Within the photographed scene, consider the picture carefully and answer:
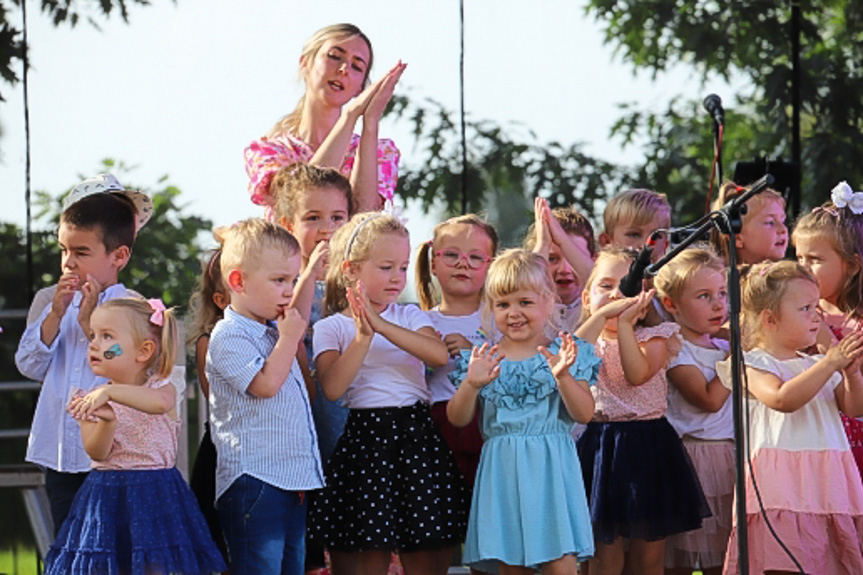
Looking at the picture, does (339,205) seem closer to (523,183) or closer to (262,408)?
(262,408)

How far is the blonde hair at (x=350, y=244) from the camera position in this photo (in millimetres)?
3734

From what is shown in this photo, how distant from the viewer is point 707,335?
4.20 metres

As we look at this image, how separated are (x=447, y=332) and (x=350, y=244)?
0.49 meters

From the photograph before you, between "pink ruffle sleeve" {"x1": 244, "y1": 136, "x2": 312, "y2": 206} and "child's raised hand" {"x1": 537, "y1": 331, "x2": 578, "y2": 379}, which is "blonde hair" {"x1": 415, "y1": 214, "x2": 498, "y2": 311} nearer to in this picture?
"pink ruffle sleeve" {"x1": 244, "y1": 136, "x2": 312, "y2": 206}

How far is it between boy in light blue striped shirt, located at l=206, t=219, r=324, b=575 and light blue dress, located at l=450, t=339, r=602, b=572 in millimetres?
507

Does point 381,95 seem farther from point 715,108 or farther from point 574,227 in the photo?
point 715,108

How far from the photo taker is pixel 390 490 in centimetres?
358

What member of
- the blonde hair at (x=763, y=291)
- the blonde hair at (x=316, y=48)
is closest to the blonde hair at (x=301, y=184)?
the blonde hair at (x=316, y=48)

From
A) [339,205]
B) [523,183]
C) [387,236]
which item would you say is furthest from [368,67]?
[523,183]

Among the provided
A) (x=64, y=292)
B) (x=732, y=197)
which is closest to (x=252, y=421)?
(x=64, y=292)

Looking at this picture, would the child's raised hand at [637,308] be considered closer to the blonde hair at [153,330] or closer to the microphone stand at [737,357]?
the microphone stand at [737,357]

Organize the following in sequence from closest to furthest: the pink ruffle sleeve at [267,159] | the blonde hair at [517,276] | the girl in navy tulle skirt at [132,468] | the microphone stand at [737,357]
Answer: the microphone stand at [737,357] → the girl in navy tulle skirt at [132,468] → the blonde hair at [517,276] → the pink ruffle sleeve at [267,159]

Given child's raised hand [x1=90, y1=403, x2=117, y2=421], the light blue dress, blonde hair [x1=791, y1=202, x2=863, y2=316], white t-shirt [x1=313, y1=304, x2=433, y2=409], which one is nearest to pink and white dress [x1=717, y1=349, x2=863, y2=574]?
blonde hair [x1=791, y1=202, x2=863, y2=316]

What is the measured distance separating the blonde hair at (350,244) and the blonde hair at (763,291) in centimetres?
115
